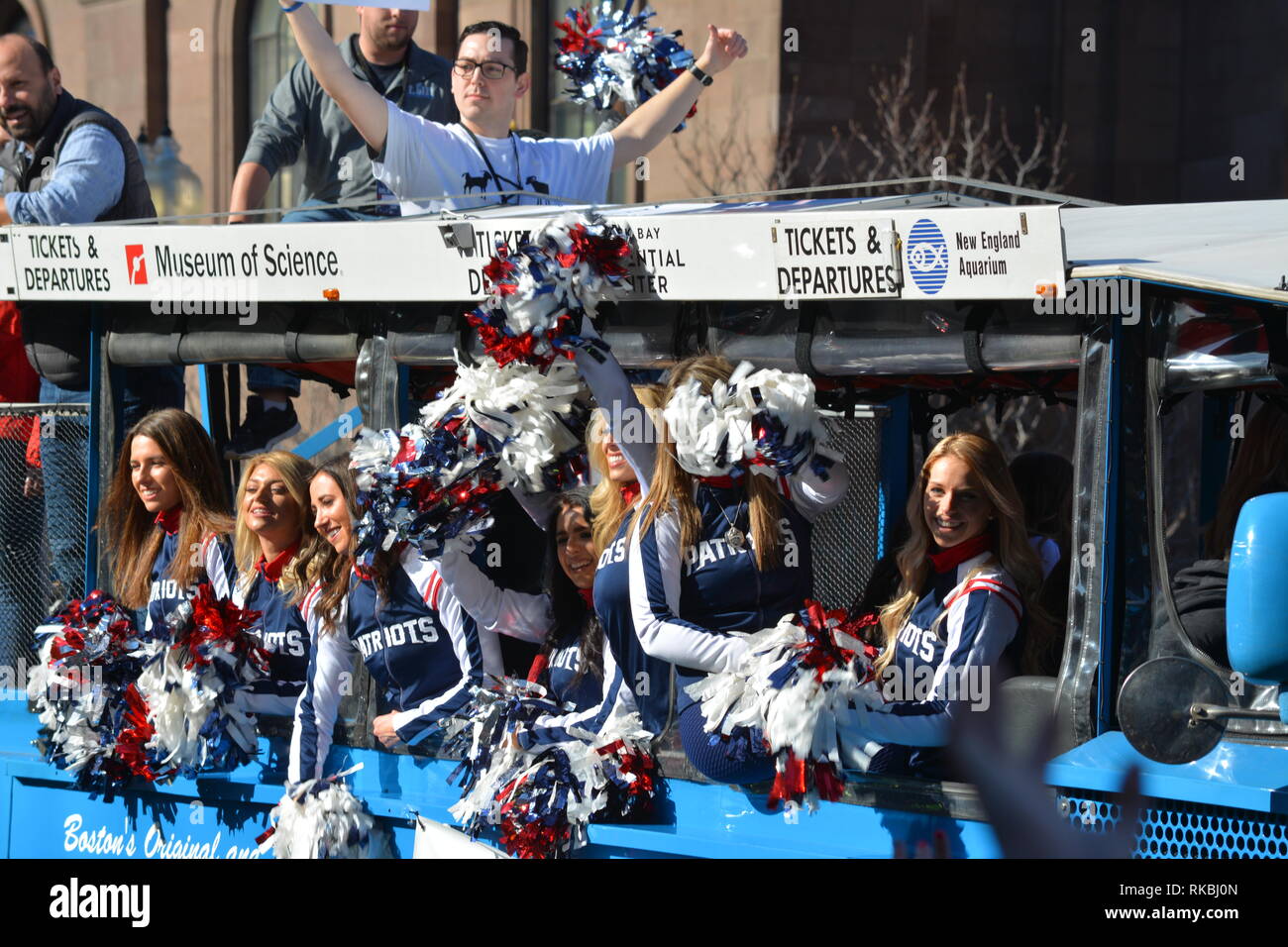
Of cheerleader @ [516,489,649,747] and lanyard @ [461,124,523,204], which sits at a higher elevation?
lanyard @ [461,124,523,204]

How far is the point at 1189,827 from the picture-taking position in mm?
3686

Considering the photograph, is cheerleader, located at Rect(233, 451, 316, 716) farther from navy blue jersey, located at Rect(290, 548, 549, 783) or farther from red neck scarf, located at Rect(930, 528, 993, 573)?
red neck scarf, located at Rect(930, 528, 993, 573)

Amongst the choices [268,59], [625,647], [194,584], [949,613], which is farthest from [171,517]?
[268,59]

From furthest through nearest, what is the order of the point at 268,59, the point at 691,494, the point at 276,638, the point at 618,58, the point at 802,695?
the point at 268,59, the point at 618,58, the point at 276,638, the point at 691,494, the point at 802,695

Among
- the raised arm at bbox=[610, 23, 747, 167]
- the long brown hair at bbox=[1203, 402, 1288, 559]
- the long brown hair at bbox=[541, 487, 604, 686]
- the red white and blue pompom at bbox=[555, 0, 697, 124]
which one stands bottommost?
the long brown hair at bbox=[541, 487, 604, 686]

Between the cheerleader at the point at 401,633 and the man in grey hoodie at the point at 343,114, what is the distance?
78.6 inches

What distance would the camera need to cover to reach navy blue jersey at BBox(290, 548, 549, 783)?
16.2 feet

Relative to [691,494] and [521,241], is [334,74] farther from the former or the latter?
[691,494]

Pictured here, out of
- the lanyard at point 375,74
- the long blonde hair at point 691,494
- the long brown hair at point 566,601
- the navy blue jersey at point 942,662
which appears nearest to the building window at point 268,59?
the lanyard at point 375,74

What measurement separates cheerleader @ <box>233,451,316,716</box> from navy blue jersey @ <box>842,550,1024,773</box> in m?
1.93

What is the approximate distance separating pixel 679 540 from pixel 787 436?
412 millimetres

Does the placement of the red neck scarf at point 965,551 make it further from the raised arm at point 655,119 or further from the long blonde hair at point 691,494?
the raised arm at point 655,119

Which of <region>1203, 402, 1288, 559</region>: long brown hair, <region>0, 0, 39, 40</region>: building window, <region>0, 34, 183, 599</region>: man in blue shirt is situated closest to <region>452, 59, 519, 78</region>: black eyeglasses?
<region>0, 34, 183, 599</region>: man in blue shirt

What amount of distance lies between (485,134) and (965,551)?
7.63ft
